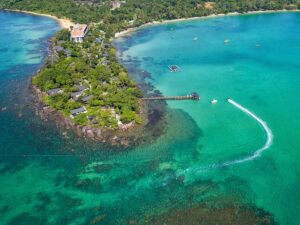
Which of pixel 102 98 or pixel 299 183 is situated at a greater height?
pixel 102 98

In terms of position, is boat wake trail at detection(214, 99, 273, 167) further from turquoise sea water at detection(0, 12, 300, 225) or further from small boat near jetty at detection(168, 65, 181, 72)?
small boat near jetty at detection(168, 65, 181, 72)

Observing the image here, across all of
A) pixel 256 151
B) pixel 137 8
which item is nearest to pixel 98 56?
pixel 256 151

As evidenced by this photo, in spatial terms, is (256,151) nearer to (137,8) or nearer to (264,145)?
(264,145)

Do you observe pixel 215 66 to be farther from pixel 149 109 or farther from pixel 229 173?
pixel 229 173

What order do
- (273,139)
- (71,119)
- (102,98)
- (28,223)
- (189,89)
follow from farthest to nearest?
1. (189,89)
2. (102,98)
3. (71,119)
4. (273,139)
5. (28,223)

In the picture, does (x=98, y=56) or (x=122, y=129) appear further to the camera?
(x=98, y=56)

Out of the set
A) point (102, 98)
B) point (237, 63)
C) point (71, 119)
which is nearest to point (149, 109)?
point (102, 98)

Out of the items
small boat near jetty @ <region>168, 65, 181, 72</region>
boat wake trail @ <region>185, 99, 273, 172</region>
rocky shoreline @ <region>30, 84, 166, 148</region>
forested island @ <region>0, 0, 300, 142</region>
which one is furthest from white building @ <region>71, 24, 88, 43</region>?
boat wake trail @ <region>185, 99, 273, 172</region>
